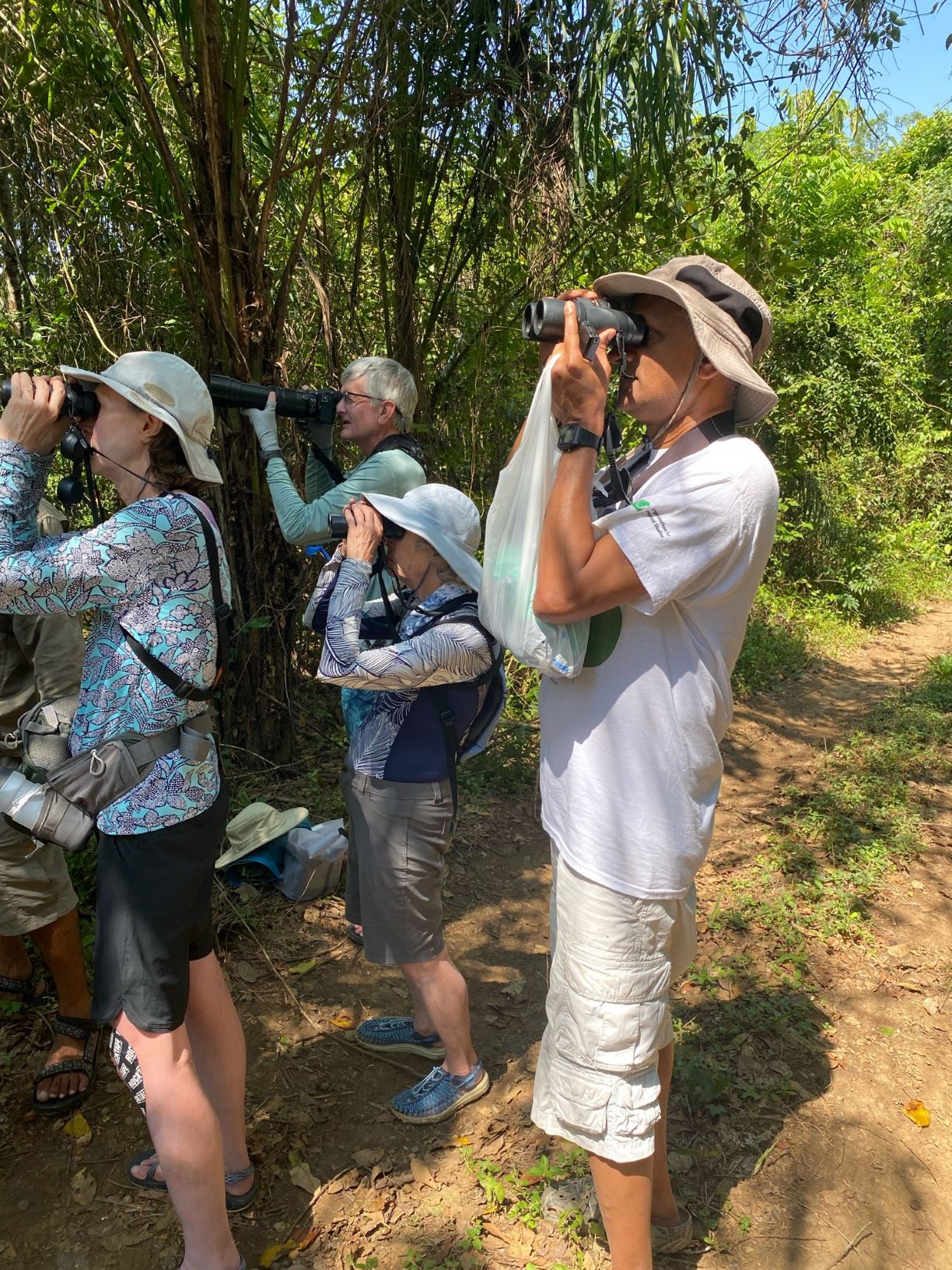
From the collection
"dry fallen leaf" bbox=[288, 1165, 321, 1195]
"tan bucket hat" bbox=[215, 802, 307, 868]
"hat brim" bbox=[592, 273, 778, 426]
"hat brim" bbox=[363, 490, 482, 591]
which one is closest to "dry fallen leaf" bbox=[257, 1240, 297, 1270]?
"dry fallen leaf" bbox=[288, 1165, 321, 1195]

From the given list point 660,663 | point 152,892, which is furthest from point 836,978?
point 152,892

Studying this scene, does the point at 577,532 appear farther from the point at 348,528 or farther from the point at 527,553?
the point at 348,528

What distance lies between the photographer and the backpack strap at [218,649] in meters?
1.65

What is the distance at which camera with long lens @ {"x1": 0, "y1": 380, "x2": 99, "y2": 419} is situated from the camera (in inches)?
66.6

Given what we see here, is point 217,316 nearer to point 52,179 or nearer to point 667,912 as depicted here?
point 52,179

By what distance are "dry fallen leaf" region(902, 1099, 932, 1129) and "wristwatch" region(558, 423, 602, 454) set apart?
6.84ft

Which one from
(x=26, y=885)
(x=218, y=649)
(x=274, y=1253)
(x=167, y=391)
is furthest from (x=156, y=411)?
(x=274, y=1253)

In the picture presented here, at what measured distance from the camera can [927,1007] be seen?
283 centimetres

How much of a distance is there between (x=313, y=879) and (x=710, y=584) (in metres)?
2.29

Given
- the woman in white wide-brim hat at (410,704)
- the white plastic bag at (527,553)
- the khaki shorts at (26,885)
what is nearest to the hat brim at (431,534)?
the woman in white wide-brim hat at (410,704)

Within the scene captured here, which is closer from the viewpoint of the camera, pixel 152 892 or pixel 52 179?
pixel 152 892

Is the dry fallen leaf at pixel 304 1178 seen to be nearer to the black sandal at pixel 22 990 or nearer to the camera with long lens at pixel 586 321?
the black sandal at pixel 22 990

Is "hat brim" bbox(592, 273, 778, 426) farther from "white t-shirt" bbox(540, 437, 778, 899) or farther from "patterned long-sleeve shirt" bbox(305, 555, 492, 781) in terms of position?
"patterned long-sleeve shirt" bbox(305, 555, 492, 781)

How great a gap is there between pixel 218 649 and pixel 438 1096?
1388mm
